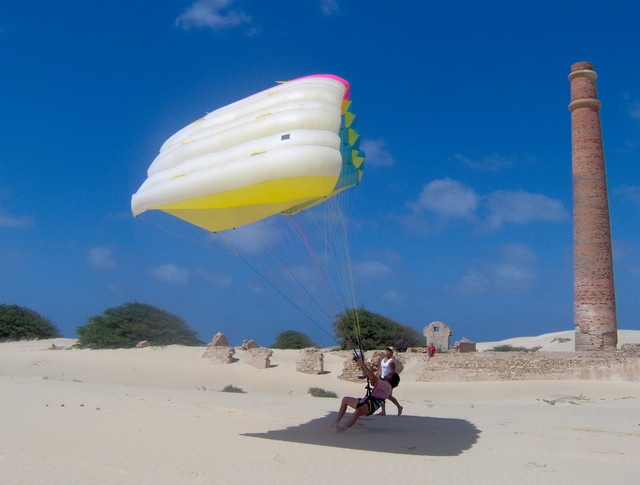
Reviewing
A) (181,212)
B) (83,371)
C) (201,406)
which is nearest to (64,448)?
(181,212)

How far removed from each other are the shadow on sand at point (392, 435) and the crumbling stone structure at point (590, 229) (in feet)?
43.5

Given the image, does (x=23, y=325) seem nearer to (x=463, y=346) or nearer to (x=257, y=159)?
(x=463, y=346)

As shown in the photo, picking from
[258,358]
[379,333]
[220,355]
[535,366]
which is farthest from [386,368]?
[379,333]

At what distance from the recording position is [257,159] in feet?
26.8

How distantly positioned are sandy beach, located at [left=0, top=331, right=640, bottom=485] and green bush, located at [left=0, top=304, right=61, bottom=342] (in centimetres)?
2355

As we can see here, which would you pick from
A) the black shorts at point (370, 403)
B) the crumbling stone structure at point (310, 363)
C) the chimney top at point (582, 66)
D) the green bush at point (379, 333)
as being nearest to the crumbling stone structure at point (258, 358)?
the crumbling stone structure at point (310, 363)

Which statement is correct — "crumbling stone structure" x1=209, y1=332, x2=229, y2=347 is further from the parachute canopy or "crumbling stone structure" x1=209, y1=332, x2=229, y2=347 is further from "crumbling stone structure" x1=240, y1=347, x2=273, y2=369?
the parachute canopy

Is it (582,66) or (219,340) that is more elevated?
(582,66)

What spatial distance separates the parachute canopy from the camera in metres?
8.06

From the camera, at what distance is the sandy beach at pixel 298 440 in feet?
21.2

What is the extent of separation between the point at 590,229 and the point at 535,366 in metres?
6.65

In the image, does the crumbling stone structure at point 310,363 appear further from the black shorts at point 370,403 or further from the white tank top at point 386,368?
the black shorts at point 370,403

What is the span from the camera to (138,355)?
25.7 metres

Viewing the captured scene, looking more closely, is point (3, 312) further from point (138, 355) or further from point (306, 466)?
point (306, 466)
